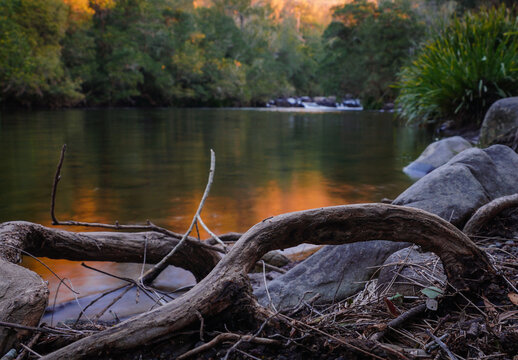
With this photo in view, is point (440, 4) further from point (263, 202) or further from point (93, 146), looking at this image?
point (263, 202)

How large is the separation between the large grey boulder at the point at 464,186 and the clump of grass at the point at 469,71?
23.0 feet

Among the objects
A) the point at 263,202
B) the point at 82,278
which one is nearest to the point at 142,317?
the point at 82,278

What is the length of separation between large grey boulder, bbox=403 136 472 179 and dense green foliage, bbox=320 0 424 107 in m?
24.9

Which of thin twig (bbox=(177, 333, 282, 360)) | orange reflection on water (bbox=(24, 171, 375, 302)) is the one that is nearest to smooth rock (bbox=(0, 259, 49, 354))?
thin twig (bbox=(177, 333, 282, 360))

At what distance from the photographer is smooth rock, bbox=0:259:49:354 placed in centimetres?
161

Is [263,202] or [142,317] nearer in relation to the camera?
[142,317]

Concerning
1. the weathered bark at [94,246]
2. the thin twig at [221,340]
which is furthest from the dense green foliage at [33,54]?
the thin twig at [221,340]

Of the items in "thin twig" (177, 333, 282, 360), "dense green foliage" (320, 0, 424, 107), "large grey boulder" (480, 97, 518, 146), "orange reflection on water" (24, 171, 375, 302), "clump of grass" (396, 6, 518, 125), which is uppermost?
"dense green foliage" (320, 0, 424, 107)

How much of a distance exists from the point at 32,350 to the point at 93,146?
1165 centimetres

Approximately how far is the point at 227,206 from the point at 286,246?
4.32 meters

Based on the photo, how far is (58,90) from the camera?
31031 millimetres

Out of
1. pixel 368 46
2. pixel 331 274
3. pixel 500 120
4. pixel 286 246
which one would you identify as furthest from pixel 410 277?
pixel 368 46

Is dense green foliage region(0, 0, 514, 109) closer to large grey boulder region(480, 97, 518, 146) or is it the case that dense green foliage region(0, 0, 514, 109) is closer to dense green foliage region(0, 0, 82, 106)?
dense green foliage region(0, 0, 82, 106)

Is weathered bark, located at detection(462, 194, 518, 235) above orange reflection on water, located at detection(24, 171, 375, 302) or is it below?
above
